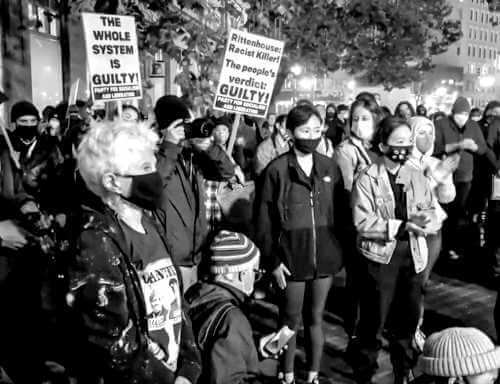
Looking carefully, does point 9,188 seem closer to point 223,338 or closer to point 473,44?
point 223,338

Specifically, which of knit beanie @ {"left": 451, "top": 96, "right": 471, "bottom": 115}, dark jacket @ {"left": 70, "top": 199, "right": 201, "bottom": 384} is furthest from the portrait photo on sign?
dark jacket @ {"left": 70, "top": 199, "right": 201, "bottom": 384}

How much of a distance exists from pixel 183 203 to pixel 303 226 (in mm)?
919

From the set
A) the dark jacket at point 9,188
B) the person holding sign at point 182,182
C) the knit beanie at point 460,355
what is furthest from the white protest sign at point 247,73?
the knit beanie at point 460,355

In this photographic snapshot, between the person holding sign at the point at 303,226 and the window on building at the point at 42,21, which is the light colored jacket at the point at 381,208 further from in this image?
the window on building at the point at 42,21

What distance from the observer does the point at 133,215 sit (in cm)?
274

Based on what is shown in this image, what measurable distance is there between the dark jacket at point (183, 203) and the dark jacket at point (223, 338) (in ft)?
5.68

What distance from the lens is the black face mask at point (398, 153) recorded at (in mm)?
4711

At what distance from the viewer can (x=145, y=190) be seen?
2713 mm

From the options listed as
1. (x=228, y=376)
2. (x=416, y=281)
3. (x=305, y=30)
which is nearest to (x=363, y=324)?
(x=416, y=281)

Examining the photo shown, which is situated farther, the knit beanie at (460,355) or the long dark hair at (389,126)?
the long dark hair at (389,126)

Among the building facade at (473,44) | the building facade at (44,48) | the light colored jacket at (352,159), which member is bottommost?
the light colored jacket at (352,159)

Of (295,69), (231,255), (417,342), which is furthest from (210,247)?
(295,69)

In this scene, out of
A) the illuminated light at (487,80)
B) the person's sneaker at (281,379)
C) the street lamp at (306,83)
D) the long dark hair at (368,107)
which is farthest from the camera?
the illuminated light at (487,80)

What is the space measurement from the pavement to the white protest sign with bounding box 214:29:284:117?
2.18 metres
